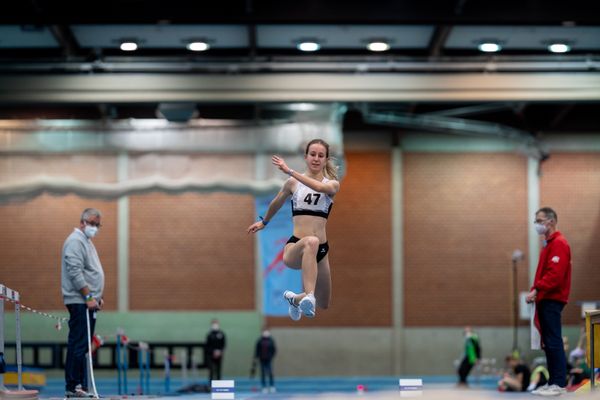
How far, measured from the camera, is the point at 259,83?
20250 millimetres

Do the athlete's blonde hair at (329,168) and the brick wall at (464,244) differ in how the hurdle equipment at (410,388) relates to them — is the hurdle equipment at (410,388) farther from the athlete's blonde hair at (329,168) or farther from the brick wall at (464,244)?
the brick wall at (464,244)

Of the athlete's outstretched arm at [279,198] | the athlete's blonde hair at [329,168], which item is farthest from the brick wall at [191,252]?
the athlete's blonde hair at [329,168]

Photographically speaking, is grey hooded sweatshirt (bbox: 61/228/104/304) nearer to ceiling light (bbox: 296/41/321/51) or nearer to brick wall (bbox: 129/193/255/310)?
ceiling light (bbox: 296/41/321/51)

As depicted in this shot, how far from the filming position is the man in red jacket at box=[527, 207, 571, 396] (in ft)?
35.5

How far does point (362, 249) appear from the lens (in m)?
30.7

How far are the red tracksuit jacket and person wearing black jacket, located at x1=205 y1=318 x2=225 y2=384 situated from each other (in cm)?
1769

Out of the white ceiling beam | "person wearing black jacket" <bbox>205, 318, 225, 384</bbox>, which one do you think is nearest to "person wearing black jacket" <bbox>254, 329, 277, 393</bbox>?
"person wearing black jacket" <bbox>205, 318, 225, 384</bbox>

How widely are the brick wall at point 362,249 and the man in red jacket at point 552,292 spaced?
19.5 m

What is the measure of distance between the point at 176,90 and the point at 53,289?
11.9 m

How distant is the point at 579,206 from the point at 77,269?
22362 mm

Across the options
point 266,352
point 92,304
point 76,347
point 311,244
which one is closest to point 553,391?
point 311,244

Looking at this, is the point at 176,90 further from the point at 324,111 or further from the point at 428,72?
the point at 428,72

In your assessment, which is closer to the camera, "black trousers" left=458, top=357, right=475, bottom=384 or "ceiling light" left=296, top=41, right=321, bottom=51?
"ceiling light" left=296, top=41, right=321, bottom=51

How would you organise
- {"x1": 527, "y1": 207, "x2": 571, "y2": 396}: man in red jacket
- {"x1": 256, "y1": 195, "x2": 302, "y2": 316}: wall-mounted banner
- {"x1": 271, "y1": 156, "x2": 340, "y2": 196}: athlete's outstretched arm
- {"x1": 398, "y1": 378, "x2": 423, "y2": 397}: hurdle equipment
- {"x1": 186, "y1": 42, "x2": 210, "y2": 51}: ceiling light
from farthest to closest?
{"x1": 256, "y1": 195, "x2": 302, "y2": 316}: wall-mounted banner → {"x1": 186, "y1": 42, "x2": 210, "y2": 51}: ceiling light → {"x1": 527, "y1": 207, "x2": 571, "y2": 396}: man in red jacket → {"x1": 271, "y1": 156, "x2": 340, "y2": 196}: athlete's outstretched arm → {"x1": 398, "y1": 378, "x2": 423, "y2": 397}: hurdle equipment
